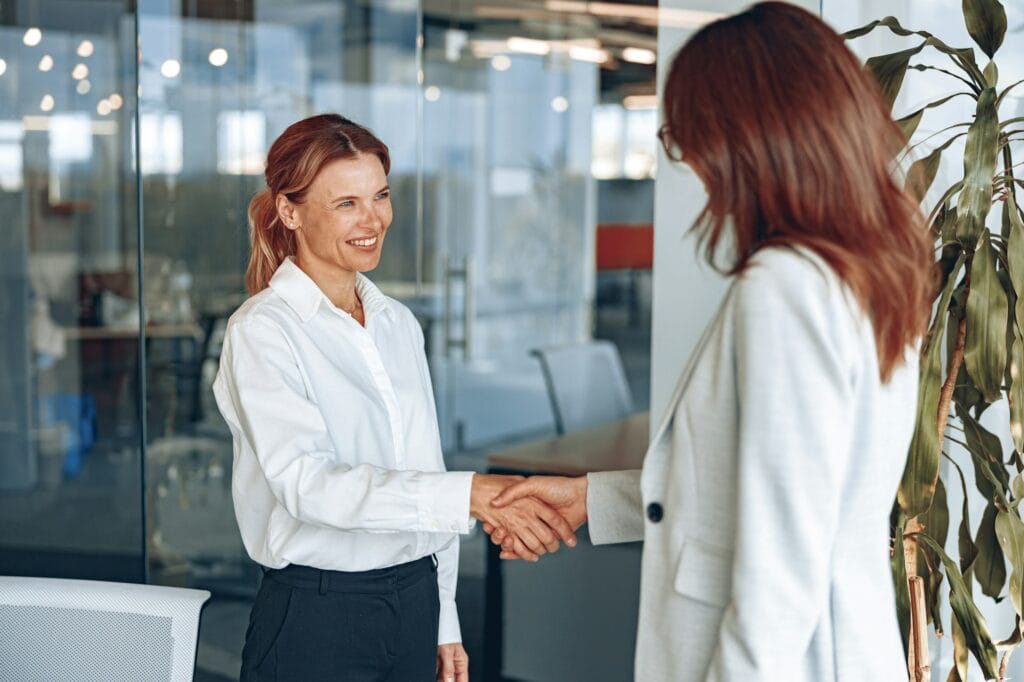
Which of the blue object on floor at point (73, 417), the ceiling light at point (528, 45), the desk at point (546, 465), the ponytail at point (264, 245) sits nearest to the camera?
the ponytail at point (264, 245)

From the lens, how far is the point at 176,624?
2.07 m

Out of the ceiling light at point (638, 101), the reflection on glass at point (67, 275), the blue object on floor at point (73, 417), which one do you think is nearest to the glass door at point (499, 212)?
the ceiling light at point (638, 101)

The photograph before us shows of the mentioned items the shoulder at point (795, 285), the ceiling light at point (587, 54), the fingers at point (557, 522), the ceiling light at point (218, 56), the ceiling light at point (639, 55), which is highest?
the ceiling light at point (587, 54)

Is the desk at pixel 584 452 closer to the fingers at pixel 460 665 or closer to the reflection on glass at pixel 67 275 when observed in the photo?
the fingers at pixel 460 665

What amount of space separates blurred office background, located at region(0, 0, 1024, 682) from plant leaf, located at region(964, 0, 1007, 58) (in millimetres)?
1885

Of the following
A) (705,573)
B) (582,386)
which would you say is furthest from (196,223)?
(705,573)

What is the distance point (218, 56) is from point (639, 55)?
2.16 metres

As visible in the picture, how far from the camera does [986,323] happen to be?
7.38 ft

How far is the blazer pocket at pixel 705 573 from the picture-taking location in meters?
1.40

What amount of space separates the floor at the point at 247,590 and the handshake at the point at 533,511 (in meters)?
1.60

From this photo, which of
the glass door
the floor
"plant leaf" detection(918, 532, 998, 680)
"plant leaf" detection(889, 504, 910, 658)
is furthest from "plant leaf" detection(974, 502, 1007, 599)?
the glass door

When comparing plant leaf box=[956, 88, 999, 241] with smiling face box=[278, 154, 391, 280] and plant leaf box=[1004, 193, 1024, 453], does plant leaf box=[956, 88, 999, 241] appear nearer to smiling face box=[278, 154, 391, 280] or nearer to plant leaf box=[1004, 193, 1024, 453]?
plant leaf box=[1004, 193, 1024, 453]

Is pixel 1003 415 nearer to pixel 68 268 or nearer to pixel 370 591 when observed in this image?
pixel 370 591

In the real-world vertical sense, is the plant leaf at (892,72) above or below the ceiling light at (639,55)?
below
